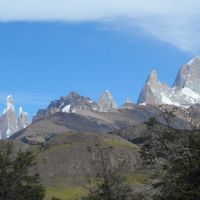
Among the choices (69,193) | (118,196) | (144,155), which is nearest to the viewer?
(144,155)

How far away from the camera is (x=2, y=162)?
45.2 metres

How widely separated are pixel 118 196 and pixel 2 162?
952cm

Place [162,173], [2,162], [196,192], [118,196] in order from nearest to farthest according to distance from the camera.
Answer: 1. [196,192]
2. [162,173]
3. [118,196]
4. [2,162]

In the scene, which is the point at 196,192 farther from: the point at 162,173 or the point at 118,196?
the point at 118,196

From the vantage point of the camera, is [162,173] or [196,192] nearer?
[196,192]

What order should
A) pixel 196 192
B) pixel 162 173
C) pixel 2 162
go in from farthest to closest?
1. pixel 2 162
2. pixel 162 173
3. pixel 196 192

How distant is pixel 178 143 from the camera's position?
37344mm

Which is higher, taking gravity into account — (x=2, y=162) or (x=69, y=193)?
(x=69, y=193)

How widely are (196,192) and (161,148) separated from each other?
527 cm

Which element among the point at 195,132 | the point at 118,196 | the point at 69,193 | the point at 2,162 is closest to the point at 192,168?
the point at 195,132

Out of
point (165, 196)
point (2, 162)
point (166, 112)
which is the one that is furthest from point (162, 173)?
point (2, 162)

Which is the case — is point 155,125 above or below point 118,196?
above

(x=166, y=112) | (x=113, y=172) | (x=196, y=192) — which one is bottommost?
(x=196, y=192)

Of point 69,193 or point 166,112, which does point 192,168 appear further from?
point 69,193
